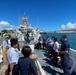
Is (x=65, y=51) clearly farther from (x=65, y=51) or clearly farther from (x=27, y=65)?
(x=27, y=65)

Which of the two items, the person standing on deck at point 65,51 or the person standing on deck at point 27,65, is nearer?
the person standing on deck at point 27,65

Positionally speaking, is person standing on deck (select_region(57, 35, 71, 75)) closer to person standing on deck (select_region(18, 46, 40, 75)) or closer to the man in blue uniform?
the man in blue uniform

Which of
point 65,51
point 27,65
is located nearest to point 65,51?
point 65,51

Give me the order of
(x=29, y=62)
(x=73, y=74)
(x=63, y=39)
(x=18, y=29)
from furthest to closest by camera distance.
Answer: (x=18, y=29) < (x=73, y=74) < (x=63, y=39) < (x=29, y=62)

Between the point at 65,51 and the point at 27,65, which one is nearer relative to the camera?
the point at 27,65

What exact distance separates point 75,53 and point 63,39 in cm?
147

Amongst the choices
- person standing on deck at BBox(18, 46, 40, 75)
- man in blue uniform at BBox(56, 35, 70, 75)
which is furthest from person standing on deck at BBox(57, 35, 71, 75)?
person standing on deck at BBox(18, 46, 40, 75)

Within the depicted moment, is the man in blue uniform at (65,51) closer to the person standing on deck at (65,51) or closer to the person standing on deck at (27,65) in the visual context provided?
the person standing on deck at (65,51)

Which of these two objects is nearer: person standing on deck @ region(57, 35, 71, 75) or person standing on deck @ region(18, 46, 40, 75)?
person standing on deck @ region(18, 46, 40, 75)

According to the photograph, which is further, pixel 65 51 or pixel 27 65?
pixel 65 51

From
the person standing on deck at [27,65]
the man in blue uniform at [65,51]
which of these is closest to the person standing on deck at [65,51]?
the man in blue uniform at [65,51]

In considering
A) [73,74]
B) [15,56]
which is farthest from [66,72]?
[15,56]

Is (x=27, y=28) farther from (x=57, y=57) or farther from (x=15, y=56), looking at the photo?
(x=15, y=56)

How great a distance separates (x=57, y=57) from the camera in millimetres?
8625
